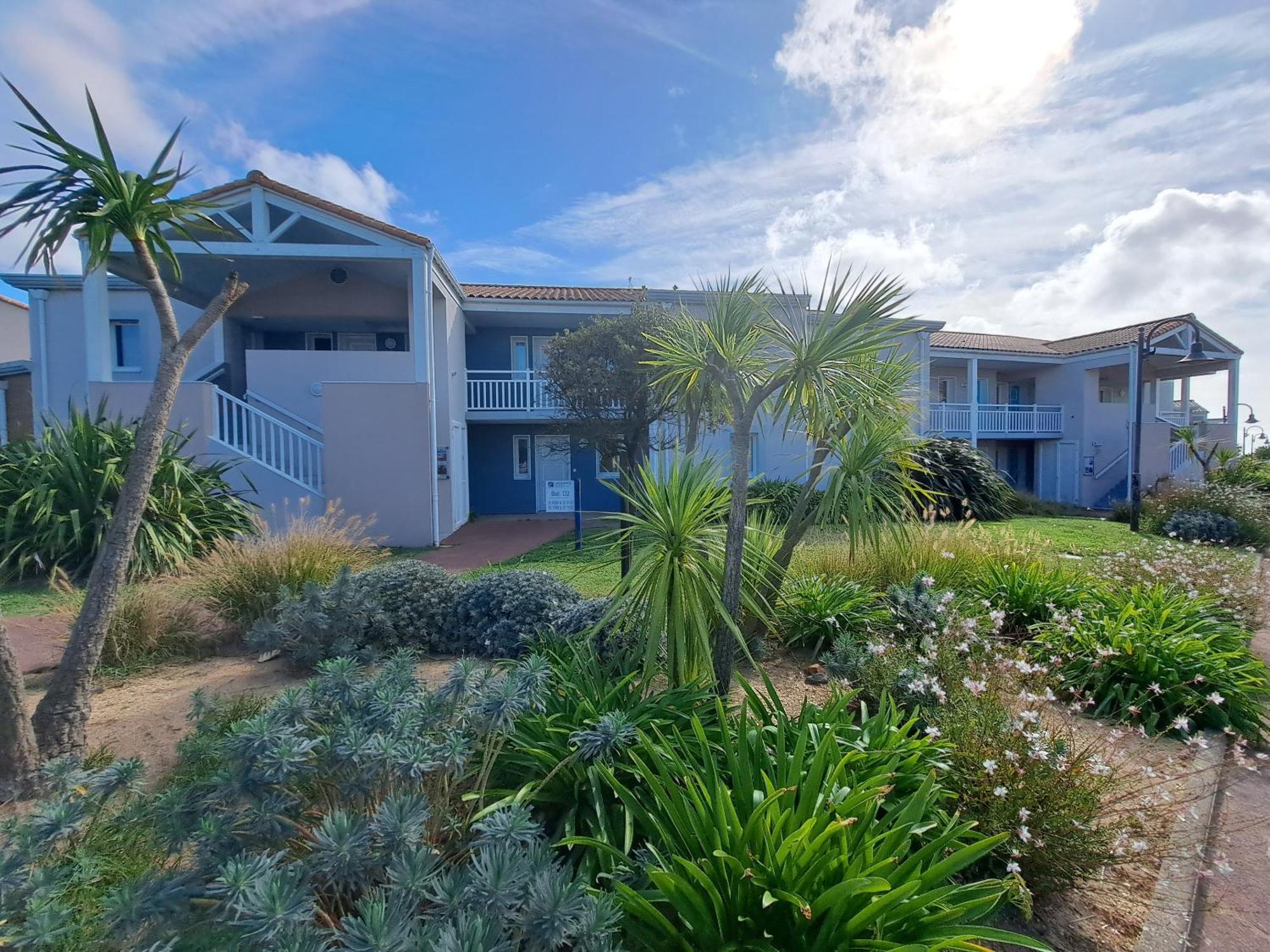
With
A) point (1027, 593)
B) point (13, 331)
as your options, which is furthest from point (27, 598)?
point (13, 331)

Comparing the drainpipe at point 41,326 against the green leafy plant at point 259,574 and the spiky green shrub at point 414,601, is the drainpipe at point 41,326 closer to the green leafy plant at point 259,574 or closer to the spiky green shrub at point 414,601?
the green leafy plant at point 259,574

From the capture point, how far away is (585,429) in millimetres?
8945

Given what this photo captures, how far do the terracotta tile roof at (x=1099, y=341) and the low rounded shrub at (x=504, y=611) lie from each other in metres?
23.6

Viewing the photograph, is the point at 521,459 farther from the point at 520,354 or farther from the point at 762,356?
the point at 762,356

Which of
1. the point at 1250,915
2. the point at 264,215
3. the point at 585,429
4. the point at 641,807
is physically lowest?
the point at 1250,915

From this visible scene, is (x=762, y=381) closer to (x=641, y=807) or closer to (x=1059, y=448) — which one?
(x=641, y=807)

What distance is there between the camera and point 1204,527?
11.9 meters

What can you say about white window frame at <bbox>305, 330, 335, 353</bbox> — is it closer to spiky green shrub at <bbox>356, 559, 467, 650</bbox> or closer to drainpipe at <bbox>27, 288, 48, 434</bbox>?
drainpipe at <bbox>27, 288, 48, 434</bbox>

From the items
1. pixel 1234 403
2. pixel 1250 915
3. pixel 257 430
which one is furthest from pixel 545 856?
pixel 1234 403

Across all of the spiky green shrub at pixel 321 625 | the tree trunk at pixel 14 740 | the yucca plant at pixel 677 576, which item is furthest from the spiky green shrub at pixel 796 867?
the spiky green shrub at pixel 321 625

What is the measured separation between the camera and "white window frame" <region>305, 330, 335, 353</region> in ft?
50.9

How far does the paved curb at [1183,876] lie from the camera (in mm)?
2162

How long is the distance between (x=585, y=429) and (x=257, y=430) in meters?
6.26

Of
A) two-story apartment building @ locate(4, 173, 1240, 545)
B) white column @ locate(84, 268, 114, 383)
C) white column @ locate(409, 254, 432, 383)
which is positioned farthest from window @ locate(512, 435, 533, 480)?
white column @ locate(84, 268, 114, 383)
